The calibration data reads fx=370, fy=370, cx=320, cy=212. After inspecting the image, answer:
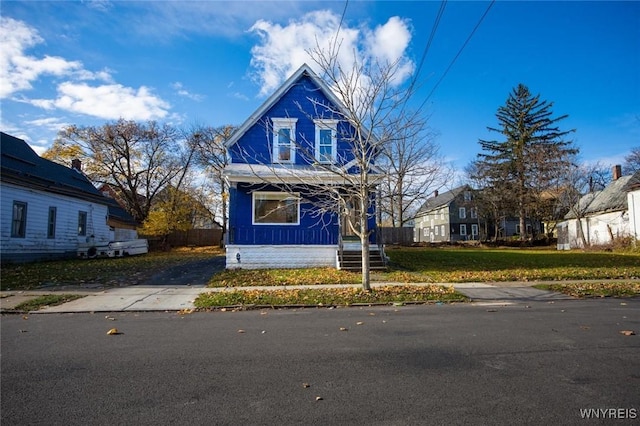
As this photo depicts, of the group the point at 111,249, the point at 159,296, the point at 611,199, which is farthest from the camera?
the point at 611,199

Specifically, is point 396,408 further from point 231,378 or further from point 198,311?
point 198,311

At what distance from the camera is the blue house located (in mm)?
15820

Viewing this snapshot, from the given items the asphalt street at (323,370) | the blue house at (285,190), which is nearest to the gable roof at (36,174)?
the blue house at (285,190)

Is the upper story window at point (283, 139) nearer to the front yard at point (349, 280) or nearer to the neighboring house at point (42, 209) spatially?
the front yard at point (349, 280)

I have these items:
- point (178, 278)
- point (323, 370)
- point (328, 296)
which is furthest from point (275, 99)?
point (323, 370)

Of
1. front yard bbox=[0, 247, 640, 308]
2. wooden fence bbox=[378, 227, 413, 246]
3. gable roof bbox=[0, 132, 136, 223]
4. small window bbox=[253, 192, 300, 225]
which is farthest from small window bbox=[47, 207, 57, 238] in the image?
wooden fence bbox=[378, 227, 413, 246]

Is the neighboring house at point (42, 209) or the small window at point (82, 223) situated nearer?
the neighboring house at point (42, 209)

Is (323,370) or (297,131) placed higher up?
(297,131)

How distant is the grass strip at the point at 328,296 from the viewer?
880 cm

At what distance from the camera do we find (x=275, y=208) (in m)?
16.4

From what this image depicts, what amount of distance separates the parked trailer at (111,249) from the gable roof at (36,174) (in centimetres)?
313

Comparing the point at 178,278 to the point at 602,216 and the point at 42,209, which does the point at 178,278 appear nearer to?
the point at 42,209

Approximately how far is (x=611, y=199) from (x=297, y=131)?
92.8 ft

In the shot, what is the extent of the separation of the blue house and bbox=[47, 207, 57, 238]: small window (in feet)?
40.3
